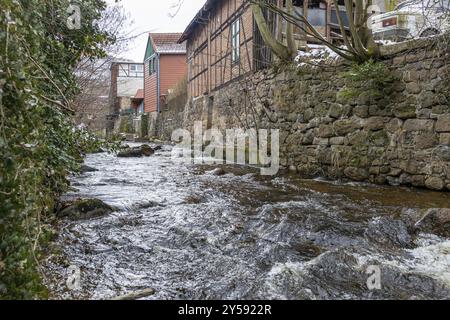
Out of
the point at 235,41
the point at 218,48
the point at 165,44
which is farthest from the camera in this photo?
the point at 165,44

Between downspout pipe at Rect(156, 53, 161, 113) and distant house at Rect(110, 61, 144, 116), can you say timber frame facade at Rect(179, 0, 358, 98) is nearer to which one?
downspout pipe at Rect(156, 53, 161, 113)

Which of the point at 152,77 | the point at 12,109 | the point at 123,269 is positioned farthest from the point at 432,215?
the point at 152,77

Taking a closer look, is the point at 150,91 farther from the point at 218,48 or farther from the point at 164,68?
the point at 218,48

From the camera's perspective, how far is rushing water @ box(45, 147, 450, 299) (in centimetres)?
260

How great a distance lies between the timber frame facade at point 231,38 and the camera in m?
10.7

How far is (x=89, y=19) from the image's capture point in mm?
4637

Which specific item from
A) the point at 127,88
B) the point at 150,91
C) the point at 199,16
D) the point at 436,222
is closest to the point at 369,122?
the point at 436,222

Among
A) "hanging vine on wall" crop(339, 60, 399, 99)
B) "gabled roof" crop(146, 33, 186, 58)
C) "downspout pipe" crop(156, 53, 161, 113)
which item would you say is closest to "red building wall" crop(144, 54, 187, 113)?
"downspout pipe" crop(156, 53, 161, 113)

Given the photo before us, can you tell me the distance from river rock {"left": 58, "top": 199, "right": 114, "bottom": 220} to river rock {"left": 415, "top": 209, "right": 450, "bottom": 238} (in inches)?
140

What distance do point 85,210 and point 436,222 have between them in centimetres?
391

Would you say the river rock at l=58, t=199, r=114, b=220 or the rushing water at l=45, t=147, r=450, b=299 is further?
the river rock at l=58, t=199, r=114, b=220

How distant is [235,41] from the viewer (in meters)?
12.8

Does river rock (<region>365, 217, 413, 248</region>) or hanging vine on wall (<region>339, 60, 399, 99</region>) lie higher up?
hanging vine on wall (<region>339, 60, 399, 99</region>)

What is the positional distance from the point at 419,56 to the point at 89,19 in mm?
4832
